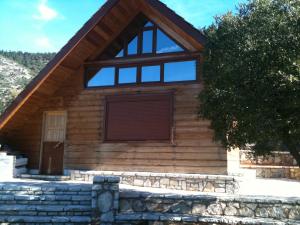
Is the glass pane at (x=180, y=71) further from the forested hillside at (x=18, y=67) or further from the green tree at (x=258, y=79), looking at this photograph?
the forested hillside at (x=18, y=67)

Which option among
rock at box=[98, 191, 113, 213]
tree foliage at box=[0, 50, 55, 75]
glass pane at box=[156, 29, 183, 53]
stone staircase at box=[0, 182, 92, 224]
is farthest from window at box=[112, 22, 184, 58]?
tree foliage at box=[0, 50, 55, 75]

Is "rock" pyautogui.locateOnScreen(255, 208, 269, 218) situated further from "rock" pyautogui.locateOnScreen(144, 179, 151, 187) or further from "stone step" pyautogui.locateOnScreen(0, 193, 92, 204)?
"rock" pyautogui.locateOnScreen(144, 179, 151, 187)

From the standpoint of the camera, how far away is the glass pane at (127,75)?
1367 centimetres

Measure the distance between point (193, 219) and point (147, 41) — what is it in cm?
752

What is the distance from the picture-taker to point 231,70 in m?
8.03

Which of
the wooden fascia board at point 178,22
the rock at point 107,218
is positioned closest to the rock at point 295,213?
the rock at point 107,218

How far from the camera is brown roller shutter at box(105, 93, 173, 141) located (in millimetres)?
12906

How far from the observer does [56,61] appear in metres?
13.1

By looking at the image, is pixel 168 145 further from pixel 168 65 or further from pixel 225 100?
pixel 225 100

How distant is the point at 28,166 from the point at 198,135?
740 cm

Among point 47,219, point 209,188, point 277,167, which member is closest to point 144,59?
point 209,188

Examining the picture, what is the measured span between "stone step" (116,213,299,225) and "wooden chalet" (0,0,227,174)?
3425 mm

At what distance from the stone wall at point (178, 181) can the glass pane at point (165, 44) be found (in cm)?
464

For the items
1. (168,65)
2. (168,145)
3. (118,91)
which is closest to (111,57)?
(118,91)
